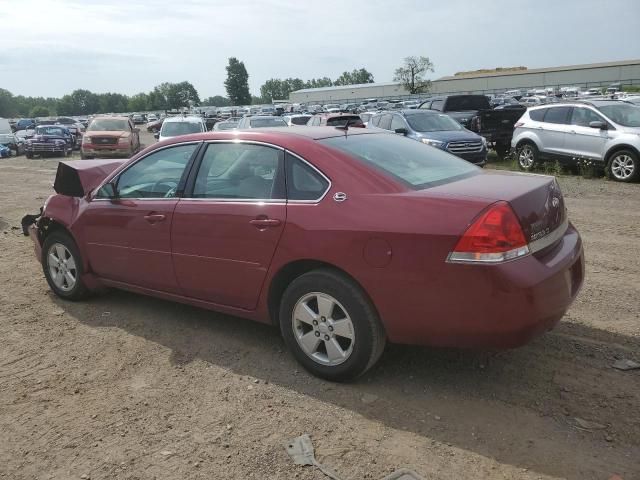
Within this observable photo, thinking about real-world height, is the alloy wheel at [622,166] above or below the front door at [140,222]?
below

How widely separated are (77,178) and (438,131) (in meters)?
10.9

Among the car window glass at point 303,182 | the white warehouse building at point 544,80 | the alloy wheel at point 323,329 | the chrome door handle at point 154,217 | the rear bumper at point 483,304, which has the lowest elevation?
the alloy wheel at point 323,329

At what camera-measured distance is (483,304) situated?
301 cm

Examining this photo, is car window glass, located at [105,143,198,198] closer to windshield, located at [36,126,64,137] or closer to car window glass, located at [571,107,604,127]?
car window glass, located at [571,107,604,127]

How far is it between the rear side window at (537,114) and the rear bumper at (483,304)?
11.7m

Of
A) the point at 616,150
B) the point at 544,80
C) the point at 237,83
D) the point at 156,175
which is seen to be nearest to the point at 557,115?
the point at 616,150

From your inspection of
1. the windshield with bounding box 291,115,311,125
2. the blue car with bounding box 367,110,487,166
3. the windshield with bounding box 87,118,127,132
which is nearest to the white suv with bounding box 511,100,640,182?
the blue car with bounding box 367,110,487,166

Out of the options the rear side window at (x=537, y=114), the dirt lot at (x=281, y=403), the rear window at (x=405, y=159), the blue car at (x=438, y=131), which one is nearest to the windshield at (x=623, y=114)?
the rear side window at (x=537, y=114)

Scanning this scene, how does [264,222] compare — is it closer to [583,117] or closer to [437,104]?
[583,117]

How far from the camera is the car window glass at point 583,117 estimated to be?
41.4 ft

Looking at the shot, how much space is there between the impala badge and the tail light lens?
0.76 m

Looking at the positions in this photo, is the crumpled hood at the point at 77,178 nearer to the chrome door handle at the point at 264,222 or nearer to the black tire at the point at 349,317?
the chrome door handle at the point at 264,222

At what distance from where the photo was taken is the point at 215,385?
12.1 ft

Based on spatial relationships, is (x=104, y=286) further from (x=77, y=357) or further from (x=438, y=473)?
(x=438, y=473)
